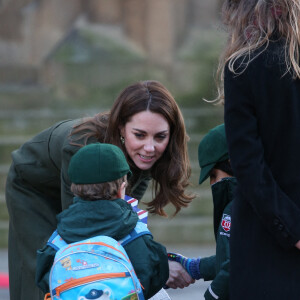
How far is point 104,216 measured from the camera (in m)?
2.67

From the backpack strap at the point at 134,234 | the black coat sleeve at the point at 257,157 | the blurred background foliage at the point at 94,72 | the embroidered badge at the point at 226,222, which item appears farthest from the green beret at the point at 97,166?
the blurred background foliage at the point at 94,72

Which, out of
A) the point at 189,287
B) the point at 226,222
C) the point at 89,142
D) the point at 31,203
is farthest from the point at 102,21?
the point at 226,222

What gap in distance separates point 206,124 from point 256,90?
21.9ft

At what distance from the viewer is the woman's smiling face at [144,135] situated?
3209 mm

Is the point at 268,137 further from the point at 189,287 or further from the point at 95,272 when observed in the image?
the point at 189,287

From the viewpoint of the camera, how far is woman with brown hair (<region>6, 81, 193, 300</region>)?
3.22 metres

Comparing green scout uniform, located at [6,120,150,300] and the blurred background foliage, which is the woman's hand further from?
the blurred background foliage

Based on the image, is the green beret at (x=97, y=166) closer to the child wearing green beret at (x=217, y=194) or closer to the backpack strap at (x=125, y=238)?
the backpack strap at (x=125, y=238)

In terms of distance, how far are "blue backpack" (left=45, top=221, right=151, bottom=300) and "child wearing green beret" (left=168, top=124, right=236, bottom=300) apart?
473 mm

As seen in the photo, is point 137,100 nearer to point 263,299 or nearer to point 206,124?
point 263,299

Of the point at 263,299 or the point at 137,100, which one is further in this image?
the point at 137,100

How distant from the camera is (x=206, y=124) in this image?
8.94 meters

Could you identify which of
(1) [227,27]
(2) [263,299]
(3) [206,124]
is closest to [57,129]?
(1) [227,27]

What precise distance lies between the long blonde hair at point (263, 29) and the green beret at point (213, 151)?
83 cm
